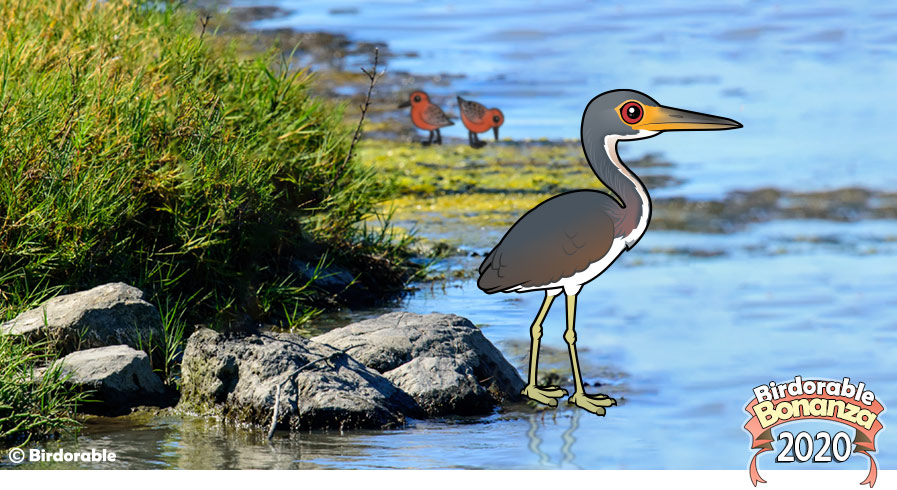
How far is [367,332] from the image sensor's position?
19.4ft

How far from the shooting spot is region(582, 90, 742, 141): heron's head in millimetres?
3811

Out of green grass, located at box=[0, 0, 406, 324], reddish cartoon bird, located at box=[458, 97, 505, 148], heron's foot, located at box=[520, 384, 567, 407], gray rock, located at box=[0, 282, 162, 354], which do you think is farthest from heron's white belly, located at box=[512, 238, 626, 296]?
green grass, located at box=[0, 0, 406, 324]

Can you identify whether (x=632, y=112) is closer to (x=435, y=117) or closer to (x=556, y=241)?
(x=556, y=241)

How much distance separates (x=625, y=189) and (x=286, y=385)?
6.61 feet

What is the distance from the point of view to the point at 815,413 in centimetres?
375

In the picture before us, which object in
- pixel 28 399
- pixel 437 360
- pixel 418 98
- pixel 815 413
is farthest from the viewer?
pixel 418 98

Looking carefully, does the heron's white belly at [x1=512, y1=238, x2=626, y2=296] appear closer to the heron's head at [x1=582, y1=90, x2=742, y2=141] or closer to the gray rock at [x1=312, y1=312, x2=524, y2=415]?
the heron's head at [x1=582, y1=90, x2=742, y2=141]

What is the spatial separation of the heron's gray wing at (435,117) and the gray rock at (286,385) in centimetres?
183

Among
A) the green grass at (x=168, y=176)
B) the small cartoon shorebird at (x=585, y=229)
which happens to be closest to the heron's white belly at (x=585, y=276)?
the small cartoon shorebird at (x=585, y=229)

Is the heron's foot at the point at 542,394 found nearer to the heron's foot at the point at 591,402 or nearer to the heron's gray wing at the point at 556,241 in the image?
the heron's foot at the point at 591,402

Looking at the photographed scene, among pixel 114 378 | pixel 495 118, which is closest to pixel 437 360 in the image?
pixel 495 118

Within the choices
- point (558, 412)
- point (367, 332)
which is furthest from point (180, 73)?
point (558, 412)

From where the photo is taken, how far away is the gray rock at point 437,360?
17.5 ft

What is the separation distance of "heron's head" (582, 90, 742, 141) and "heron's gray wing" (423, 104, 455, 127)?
108 inches
